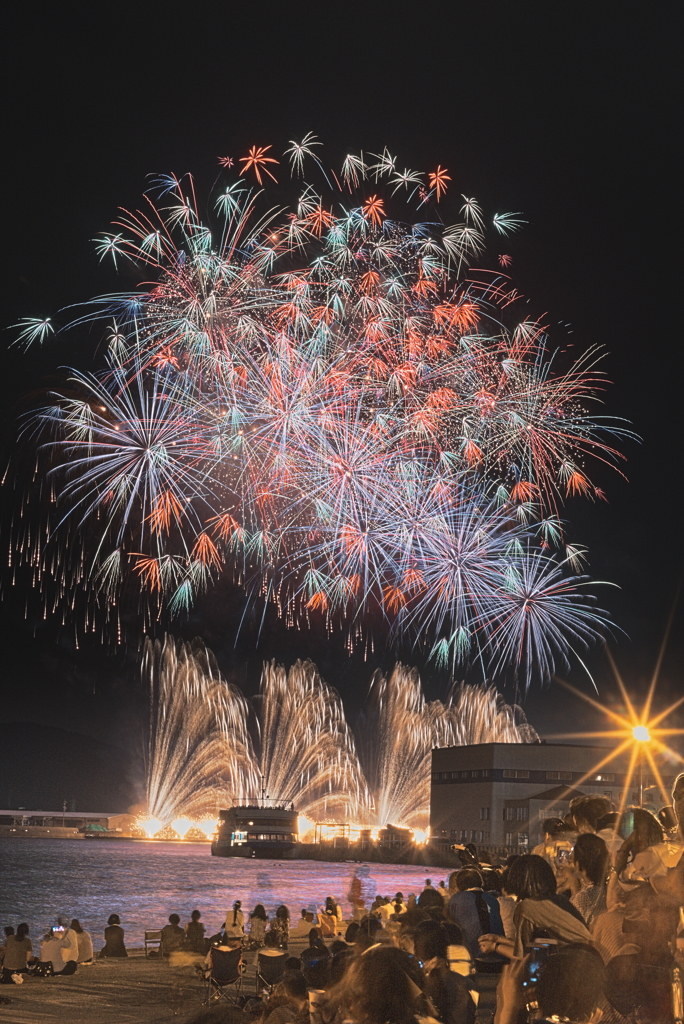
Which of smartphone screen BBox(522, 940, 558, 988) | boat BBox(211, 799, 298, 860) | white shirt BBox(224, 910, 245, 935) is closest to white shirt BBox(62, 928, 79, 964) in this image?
white shirt BBox(224, 910, 245, 935)

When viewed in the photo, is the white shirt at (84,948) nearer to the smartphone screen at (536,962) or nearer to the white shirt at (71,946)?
the white shirt at (71,946)

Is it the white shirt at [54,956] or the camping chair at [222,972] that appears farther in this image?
the white shirt at [54,956]

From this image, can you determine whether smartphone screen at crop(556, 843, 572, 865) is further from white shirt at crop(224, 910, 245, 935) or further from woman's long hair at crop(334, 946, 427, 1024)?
white shirt at crop(224, 910, 245, 935)

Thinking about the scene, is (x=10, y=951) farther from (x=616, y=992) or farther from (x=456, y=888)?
(x=616, y=992)

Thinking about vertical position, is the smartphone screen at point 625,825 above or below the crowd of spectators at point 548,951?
above

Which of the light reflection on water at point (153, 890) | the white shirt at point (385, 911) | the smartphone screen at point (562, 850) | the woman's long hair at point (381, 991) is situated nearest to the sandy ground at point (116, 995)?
the smartphone screen at point (562, 850)

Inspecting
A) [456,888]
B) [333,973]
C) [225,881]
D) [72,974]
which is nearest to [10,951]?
[72,974]
